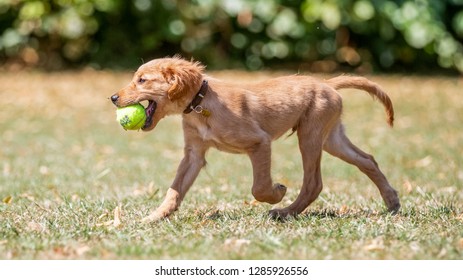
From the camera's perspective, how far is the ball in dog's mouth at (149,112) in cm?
503

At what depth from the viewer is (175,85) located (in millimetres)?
4953

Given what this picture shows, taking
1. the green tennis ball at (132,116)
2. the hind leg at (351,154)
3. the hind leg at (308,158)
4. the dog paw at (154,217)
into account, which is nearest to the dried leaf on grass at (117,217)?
the dog paw at (154,217)

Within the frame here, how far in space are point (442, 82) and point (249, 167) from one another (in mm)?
7389

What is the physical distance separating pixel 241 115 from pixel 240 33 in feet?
36.0

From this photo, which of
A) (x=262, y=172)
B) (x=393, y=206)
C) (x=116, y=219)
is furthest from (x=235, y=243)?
(x=393, y=206)

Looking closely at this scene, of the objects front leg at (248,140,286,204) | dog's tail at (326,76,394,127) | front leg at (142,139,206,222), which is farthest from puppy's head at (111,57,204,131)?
dog's tail at (326,76,394,127)

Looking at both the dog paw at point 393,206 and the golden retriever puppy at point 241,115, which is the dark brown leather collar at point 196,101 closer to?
the golden retriever puppy at point 241,115

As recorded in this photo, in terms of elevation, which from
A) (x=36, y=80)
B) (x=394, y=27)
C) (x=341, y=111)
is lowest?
A: (x=36, y=80)

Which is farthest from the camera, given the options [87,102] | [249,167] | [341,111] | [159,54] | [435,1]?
[159,54]

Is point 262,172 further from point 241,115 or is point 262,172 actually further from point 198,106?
point 198,106

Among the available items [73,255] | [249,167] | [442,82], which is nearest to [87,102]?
[249,167]
